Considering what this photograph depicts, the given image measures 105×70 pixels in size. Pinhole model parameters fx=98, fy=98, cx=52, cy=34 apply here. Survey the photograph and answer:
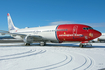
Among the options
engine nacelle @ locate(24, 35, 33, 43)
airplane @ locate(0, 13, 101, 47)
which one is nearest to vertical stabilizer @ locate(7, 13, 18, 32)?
airplane @ locate(0, 13, 101, 47)

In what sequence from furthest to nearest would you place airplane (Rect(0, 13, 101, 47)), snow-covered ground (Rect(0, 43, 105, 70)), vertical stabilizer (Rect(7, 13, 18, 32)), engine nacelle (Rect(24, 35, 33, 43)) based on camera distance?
vertical stabilizer (Rect(7, 13, 18, 32)) < engine nacelle (Rect(24, 35, 33, 43)) < airplane (Rect(0, 13, 101, 47)) < snow-covered ground (Rect(0, 43, 105, 70))

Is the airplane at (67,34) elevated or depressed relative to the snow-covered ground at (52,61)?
elevated

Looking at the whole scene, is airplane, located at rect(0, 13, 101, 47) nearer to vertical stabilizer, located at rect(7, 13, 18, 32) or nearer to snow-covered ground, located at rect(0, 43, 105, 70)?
snow-covered ground, located at rect(0, 43, 105, 70)

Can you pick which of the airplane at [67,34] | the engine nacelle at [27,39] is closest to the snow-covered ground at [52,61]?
the airplane at [67,34]

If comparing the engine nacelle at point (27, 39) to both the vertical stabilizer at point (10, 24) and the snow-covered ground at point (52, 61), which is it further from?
the vertical stabilizer at point (10, 24)

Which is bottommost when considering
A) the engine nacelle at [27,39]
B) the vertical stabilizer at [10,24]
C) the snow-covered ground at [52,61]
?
the snow-covered ground at [52,61]

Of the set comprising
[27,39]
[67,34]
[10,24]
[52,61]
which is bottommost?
[52,61]

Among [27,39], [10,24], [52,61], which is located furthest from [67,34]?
[10,24]

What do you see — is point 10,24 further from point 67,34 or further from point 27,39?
point 67,34

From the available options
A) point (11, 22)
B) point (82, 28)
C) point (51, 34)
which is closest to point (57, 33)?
point (51, 34)

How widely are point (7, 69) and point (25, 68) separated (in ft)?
2.95

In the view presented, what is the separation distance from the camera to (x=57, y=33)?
57.8ft

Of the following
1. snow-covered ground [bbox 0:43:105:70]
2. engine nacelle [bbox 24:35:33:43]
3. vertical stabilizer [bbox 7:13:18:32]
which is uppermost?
vertical stabilizer [bbox 7:13:18:32]

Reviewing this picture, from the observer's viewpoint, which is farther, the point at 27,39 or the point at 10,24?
the point at 10,24
